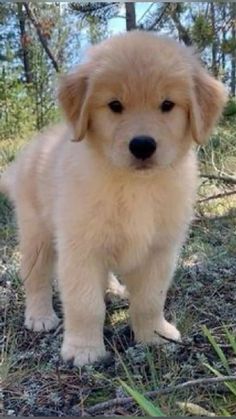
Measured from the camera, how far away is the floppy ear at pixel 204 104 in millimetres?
1828

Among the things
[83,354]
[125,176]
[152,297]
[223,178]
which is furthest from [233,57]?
[83,354]

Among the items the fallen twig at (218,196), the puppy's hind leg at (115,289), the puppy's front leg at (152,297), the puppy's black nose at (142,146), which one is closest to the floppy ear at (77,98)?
the puppy's black nose at (142,146)

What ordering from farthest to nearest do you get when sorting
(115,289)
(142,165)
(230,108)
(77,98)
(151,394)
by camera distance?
(230,108) < (115,289) < (77,98) < (142,165) < (151,394)

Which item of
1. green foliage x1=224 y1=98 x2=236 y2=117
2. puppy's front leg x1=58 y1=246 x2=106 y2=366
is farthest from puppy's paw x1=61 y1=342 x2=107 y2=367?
green foliage x1=224 y1=98 x2=236 y2=117

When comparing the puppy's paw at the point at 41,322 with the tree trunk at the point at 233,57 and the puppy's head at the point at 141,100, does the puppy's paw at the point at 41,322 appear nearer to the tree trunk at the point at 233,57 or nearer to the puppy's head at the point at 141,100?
the puppy's head at the point at 141,100

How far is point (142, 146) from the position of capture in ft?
5.43

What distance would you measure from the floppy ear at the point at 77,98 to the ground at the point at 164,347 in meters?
0.65

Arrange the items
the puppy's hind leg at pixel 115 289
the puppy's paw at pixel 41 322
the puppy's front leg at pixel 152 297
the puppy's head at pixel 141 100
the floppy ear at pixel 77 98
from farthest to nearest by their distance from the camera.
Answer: the puppy's hind leg at pixel 115 289, the puppy's paw at pixel 41 322, the puppy's front leg at pixel 152 297, the floppy ear at pixel 77 98, the puppy's head at pixel 141 100

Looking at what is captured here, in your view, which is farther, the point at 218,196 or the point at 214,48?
the point at 218,196

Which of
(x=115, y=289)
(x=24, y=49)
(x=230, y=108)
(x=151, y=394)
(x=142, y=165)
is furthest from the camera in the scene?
(x=230, y=108)

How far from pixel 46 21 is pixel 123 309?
102 cm

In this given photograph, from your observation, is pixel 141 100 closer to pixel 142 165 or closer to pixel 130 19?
pixel 142 165

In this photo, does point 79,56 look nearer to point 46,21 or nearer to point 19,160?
point 46,21

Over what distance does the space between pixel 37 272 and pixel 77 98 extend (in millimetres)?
697
